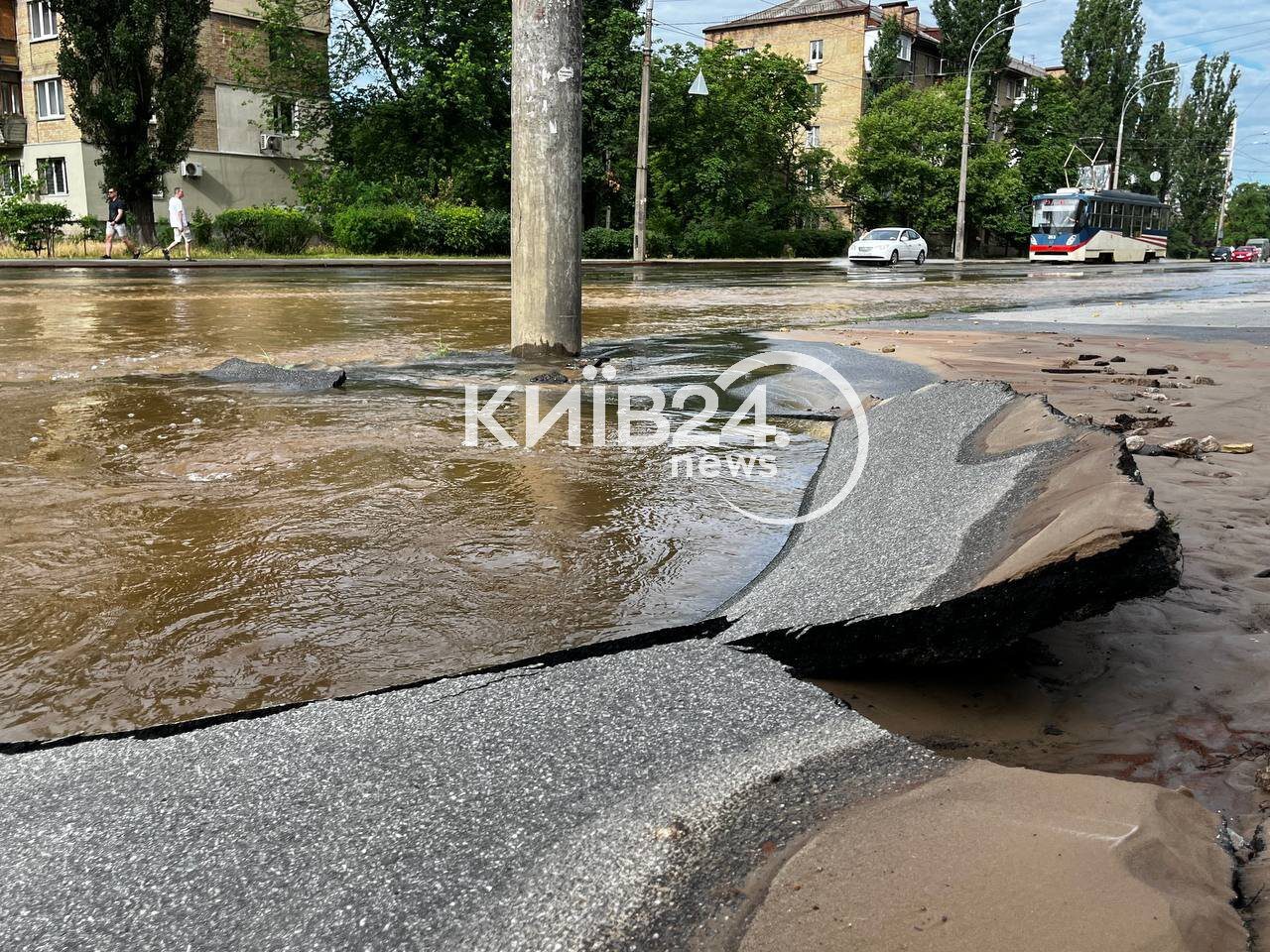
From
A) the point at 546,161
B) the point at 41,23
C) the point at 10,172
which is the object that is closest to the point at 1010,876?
the point at 546,161

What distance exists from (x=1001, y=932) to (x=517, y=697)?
39.2 inches

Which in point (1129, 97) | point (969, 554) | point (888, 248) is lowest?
point (969, 554)

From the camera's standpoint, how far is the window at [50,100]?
36375 millimetres

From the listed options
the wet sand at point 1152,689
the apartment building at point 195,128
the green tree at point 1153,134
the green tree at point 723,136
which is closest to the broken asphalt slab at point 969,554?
the wet sand at point 1152,689

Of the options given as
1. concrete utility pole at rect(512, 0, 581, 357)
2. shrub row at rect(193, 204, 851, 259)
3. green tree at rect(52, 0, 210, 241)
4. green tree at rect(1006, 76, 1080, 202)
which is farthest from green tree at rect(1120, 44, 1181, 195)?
concrete utility pole at rect(512, 0, 581, 357)

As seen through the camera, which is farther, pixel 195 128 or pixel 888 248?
pixel 195 128

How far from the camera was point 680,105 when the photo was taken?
36969mm

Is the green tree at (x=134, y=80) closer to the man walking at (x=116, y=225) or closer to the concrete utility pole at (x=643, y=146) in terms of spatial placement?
the man walking at (x=116, y=225)

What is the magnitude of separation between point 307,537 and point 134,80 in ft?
93.2

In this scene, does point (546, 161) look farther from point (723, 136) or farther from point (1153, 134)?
point (1153, 134)

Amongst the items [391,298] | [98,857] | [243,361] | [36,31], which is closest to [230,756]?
[98,857]

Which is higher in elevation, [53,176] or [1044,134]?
[1044,134]

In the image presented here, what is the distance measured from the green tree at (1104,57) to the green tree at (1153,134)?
3.08m

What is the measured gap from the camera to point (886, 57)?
5544 cm
